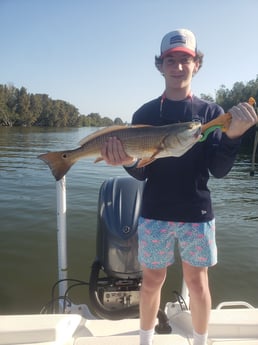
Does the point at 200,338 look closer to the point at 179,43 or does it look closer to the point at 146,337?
the point at 146,337

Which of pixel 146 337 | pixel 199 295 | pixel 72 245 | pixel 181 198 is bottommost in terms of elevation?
pixel 72 245

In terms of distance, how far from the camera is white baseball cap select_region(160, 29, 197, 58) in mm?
2316

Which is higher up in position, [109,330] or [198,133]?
[198,133]

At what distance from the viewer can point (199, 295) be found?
7.47ft

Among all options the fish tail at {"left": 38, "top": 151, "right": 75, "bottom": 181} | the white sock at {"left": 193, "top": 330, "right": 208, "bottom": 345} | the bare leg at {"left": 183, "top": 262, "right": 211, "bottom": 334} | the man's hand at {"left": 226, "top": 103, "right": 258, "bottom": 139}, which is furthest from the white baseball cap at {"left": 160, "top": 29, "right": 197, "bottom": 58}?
the white sock at {"left": 193, "top": 330, "right": 208, "bottom": 345}

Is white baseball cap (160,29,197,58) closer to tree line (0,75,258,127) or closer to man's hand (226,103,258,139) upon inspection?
man's hand (226,103,258,139)

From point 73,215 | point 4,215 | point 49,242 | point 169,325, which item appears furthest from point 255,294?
point 4,215

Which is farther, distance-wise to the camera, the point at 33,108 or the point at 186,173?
the point at 33,108

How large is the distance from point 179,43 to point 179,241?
1491mm

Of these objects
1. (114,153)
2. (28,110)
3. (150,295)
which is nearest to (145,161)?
(114,153)

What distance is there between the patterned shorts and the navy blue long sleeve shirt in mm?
55

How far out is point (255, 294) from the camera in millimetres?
5520

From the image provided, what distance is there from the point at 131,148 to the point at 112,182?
4.26 feet

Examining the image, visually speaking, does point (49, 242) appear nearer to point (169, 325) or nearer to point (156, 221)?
point (169, 325)
